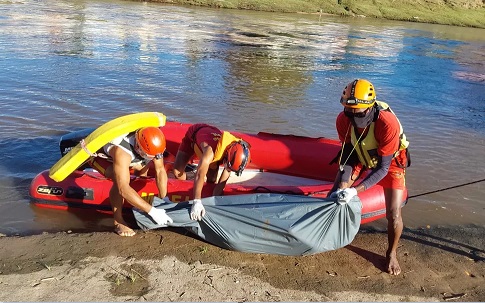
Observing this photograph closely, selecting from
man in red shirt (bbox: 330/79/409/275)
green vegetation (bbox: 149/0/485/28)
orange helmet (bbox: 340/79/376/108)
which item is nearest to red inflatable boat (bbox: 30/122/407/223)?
man in red shirt (bbox: 330/79/409/275)

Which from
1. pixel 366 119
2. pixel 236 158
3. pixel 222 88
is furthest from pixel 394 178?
pixel 222 88

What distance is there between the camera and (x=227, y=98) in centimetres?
1238

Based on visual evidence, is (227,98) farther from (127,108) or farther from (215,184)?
(215,184)

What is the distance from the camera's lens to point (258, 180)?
22.9 ft

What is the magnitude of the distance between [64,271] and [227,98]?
8.14 meters

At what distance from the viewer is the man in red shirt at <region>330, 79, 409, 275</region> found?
4785mm

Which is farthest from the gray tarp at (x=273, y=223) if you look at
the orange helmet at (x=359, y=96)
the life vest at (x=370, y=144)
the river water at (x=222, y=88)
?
the river water at (x=222, y=88)

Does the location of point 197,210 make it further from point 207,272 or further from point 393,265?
point 393,265

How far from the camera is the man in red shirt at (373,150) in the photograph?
4785 millimetres

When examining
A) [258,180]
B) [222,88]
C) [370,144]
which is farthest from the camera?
[222,88]

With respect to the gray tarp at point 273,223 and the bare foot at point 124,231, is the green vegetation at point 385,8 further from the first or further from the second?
the gray tarp at point 273,223

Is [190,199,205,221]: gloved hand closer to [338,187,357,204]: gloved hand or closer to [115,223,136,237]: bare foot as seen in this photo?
[115,223,136,237]: bare foot

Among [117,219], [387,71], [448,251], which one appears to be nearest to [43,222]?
[117,219]

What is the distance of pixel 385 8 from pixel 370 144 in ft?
144
